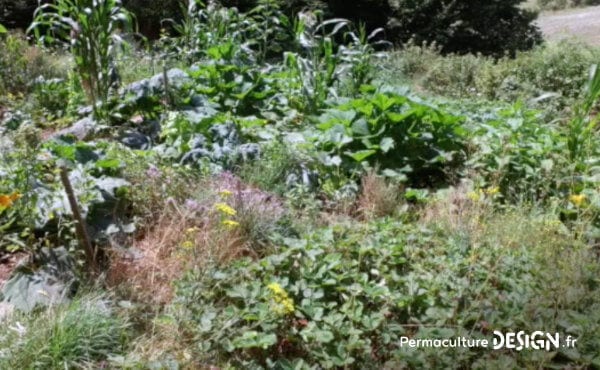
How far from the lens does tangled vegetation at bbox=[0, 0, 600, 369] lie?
7.64 feet

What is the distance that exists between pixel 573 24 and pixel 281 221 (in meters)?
20.6

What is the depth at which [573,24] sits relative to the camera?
20359mm

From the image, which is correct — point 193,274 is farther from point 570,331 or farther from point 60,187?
point 570,331

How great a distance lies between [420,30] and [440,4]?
2.49ft

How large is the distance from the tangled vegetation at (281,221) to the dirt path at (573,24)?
43.6ft

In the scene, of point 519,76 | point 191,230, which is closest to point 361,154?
point 191,230

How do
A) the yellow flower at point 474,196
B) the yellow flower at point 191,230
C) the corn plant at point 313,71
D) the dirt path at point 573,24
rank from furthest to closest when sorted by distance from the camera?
1. the dirt path at point 573,24
2. the corn plant at point 313,71
3. the yellow flower at point 474,196
4. the yellow flower at point 191,230

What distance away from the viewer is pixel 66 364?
2.16 m

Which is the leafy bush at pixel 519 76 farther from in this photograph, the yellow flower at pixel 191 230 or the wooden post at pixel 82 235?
the wooden post at pixel 82 235

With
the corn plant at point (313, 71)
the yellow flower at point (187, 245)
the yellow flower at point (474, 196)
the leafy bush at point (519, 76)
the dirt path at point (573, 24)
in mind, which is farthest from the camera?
the dirt path at point (573, 24)

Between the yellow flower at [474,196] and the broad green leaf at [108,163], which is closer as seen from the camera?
the broad green leaf at [108,163]

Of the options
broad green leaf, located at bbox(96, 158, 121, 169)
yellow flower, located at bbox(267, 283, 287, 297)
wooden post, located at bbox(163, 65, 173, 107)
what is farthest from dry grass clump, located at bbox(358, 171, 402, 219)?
wooden post, located at bbox(163, 65, 173, 107)

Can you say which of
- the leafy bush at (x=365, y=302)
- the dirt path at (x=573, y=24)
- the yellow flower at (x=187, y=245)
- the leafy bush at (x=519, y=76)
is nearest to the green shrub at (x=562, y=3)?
the dirt path at (x=573, y=24)

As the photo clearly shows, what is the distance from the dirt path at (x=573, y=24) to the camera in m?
16.8
